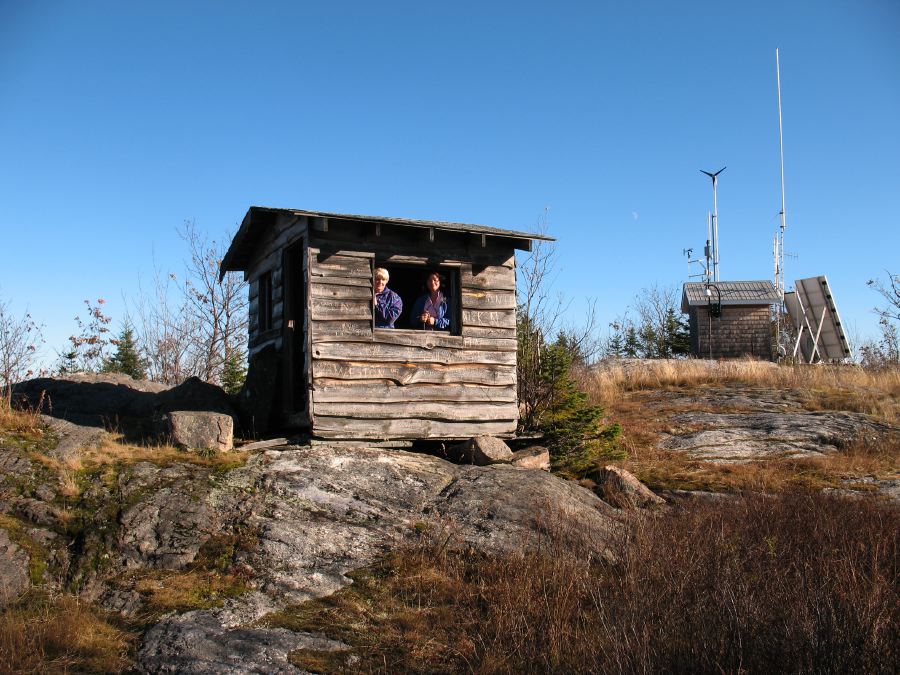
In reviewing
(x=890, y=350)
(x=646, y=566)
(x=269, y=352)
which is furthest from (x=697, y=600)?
(x=890, y=350)

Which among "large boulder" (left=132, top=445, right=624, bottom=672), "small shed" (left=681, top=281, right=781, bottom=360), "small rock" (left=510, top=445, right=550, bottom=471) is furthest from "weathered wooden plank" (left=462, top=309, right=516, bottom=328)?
"small shed" (left=681, top=281, right=781, bottom=360)

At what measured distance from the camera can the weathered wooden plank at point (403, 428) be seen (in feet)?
34.7

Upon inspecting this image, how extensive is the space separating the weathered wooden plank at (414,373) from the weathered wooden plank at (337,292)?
0.96m

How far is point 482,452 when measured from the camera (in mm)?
11133

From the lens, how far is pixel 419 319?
1175 centimetres

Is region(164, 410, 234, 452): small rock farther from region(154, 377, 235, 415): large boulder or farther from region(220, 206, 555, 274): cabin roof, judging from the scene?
region(220, 206, 555, 274): cabin roof

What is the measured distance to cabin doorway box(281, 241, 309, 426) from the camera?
11656 mm

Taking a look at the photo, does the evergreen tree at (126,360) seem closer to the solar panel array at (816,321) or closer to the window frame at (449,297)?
the window frame at (449,297)

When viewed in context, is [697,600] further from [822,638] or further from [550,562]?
[550,562]

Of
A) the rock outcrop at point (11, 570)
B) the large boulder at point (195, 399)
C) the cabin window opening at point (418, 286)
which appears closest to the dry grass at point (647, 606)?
the rock outcrop at point (11, 570)

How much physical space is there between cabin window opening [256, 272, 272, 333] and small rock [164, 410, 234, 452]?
133 inches

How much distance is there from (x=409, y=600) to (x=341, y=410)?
13.1 ft

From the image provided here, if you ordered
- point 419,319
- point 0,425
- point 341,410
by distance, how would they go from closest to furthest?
A: 1. point 0,425
2. point 341,410
3. point 419,319

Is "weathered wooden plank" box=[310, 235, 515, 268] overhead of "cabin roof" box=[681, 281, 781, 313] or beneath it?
beneath
